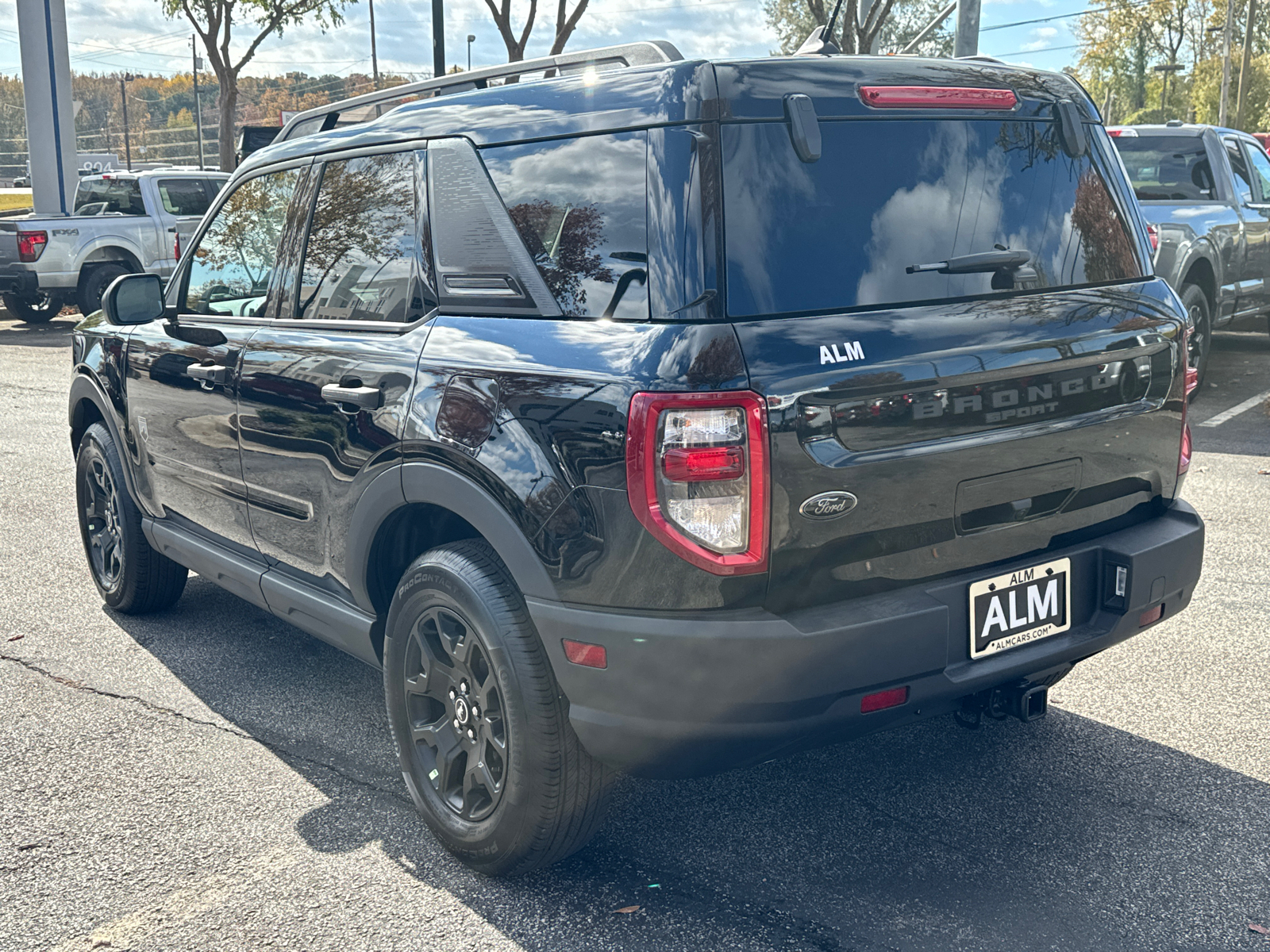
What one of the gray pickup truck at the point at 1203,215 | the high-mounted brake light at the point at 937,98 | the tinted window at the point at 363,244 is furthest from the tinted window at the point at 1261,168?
the tinted window at the point at 363,244

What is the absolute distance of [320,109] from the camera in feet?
12.7

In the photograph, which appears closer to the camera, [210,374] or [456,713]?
[456,713]

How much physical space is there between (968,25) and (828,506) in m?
11.0

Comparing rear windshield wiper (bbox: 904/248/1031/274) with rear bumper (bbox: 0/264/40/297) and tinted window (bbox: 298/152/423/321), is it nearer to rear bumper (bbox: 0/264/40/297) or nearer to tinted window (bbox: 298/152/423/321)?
tinted window (bbox: 298/152/423/321)

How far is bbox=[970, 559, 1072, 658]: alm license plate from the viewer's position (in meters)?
2.73

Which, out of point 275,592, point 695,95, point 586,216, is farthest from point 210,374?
point 695,95

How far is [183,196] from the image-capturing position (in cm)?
1745

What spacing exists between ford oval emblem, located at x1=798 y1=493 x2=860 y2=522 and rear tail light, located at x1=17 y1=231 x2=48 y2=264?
16.6 meters

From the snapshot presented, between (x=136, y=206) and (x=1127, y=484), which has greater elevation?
(x=136, y=206)

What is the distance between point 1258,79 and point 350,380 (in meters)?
77.2

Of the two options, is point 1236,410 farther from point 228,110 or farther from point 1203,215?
point 228,110

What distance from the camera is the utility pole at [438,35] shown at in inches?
773

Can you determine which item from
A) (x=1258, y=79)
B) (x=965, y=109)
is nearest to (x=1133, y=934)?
(x=965, y=109)

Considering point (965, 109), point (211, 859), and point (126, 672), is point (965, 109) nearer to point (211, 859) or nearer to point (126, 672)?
point (211, 859)
